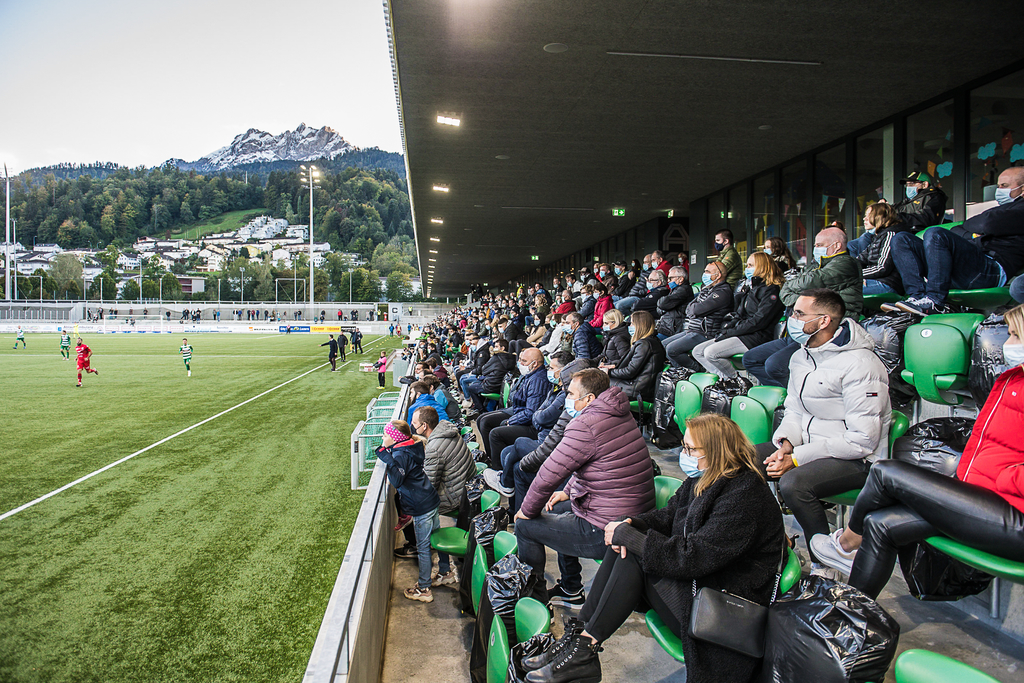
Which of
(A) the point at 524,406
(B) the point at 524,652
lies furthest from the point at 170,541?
(B) the point at 524,652

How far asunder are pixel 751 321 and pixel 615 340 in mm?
1511

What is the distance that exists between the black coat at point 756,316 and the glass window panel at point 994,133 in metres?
3.00

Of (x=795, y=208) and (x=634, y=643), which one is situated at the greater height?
(x=795, y=208)

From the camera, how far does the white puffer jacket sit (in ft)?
10.7

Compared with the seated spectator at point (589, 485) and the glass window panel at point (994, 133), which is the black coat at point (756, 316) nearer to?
the seated spectator at point (589, 485)

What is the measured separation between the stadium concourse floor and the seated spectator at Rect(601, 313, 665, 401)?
2.55 m

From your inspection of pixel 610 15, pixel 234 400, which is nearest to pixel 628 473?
pixel 610 15

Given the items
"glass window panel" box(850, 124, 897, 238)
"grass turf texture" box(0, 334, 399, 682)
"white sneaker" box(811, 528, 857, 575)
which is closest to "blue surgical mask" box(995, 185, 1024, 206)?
"white sneaker" box(811, 528, 857, 575)

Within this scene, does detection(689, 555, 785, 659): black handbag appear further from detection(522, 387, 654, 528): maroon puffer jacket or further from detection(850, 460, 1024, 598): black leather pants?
detection(522, 387, 654, 528): maroon puffer jacket

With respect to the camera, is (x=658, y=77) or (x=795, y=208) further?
(x=795, y=208)

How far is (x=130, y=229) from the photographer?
6924 inches

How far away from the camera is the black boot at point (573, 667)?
2.51 metres

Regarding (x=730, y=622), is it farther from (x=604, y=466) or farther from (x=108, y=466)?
(x=108, y=466)

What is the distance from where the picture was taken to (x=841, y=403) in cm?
340
